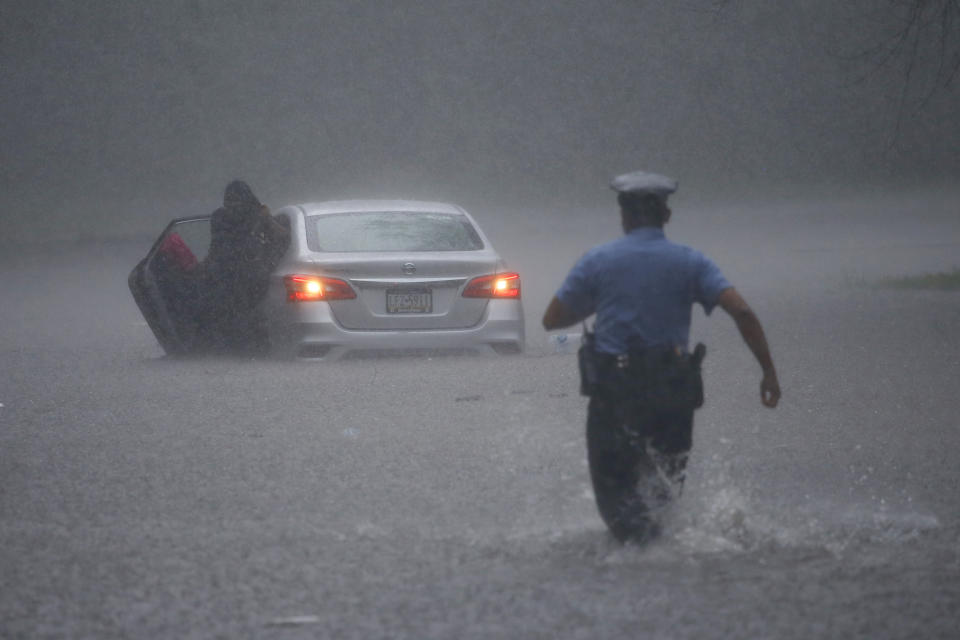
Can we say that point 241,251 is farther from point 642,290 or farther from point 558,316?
point 642,290

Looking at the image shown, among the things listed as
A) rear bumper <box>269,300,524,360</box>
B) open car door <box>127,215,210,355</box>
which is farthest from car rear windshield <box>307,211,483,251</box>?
open car door <box>127,215,210,355</box>

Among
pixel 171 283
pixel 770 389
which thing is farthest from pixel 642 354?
pixel 171 283

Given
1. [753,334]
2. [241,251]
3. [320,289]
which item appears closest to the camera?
[753,334]

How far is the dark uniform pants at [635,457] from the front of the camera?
600 cm

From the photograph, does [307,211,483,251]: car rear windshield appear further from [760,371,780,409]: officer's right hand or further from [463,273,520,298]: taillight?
[760,371,780,409]: officer's right hand

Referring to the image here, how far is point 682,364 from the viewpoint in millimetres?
5984

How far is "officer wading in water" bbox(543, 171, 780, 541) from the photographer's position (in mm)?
5984

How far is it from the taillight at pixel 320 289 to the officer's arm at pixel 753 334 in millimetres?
6738

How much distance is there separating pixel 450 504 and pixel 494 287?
19.0 feet

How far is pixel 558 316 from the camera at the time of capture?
20.2 feet

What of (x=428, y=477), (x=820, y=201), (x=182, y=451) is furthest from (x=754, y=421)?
(x=820, y=201)

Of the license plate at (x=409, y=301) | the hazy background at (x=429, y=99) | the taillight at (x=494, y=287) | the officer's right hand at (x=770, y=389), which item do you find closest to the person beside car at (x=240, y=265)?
the license plate at (x=409, y=301)

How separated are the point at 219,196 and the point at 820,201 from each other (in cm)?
1591

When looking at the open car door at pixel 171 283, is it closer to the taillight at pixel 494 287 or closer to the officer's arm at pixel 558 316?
the taillight at pixel 494 287
